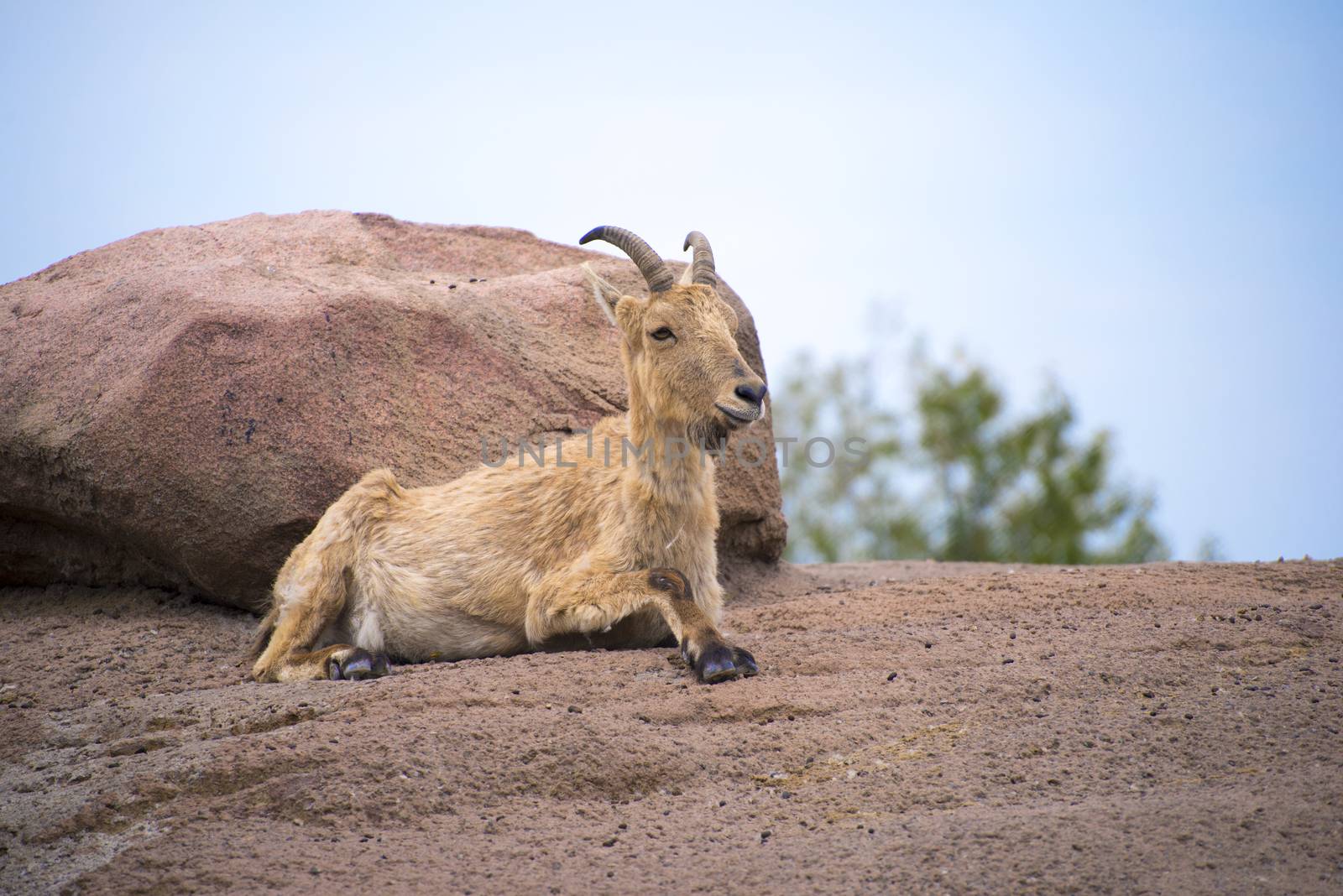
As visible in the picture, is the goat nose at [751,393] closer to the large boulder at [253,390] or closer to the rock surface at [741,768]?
the rock surface at [741,768]

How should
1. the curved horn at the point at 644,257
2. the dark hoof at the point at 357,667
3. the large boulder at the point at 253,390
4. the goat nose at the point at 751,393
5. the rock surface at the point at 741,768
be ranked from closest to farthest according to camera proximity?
the rock surface at the point at 741,768, the goat nose at the point at 751,393, the dark hoof at the point at 357,667, the curved horn at the point at 644,257, the large boulder at the point at 253,390

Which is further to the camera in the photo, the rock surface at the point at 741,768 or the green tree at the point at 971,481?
the green tree at the point at 971,481

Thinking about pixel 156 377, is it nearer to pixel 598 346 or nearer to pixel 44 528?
pixel 44 528

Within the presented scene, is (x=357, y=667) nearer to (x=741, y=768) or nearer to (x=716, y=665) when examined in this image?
(x=716, y=665)

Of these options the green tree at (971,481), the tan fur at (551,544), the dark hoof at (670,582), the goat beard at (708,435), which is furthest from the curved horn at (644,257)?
the green tree at (971,481)

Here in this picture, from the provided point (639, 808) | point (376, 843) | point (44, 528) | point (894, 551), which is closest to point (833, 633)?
point (639, 808)

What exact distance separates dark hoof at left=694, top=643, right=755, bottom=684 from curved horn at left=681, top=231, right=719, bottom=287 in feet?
7.97

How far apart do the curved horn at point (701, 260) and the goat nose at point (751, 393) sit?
1106mm

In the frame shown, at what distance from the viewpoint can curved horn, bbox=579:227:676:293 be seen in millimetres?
6684

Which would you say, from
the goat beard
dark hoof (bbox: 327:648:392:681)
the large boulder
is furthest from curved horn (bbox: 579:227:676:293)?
dark hoof (bbox: 327:648:392:681)

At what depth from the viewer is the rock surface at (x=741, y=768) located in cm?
373

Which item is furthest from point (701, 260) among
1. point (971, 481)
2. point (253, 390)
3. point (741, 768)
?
point (971, 481)

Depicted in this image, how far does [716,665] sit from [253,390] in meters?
3.87

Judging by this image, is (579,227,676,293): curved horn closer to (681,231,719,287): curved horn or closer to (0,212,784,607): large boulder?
(681,231,719,287): curved horn
